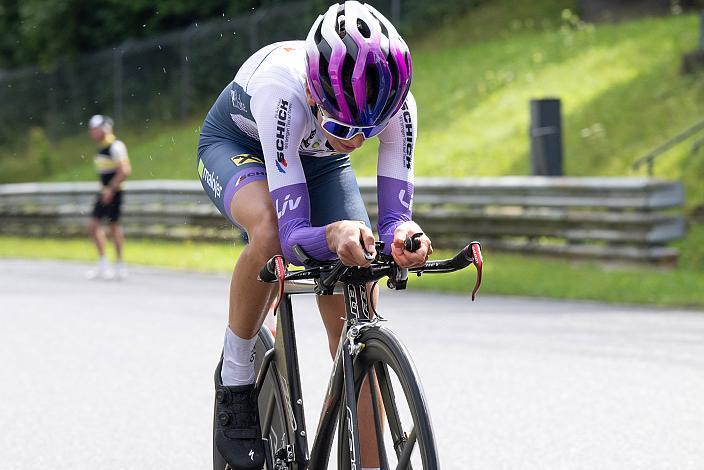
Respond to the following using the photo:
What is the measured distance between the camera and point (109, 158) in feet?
59.1

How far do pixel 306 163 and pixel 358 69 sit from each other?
952mm

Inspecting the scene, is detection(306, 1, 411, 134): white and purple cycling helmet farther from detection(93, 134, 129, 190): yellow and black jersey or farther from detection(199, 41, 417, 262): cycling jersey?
detection(93, 134, 129, 190): yellow and black jersey

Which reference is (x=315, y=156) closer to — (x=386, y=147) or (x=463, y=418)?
(x=386, y=147)

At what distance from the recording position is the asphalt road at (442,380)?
674 cm

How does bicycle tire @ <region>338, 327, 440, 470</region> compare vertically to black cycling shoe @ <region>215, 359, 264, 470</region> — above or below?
above

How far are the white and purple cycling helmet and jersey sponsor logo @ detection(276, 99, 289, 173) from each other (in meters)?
0.32

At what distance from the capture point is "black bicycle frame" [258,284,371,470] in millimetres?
4199

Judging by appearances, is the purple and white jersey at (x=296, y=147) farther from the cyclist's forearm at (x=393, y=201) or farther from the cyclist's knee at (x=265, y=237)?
the cyclist's knee at (x=265, y=237)

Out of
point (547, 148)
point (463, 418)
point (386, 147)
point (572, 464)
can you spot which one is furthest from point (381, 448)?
point (547, 148)

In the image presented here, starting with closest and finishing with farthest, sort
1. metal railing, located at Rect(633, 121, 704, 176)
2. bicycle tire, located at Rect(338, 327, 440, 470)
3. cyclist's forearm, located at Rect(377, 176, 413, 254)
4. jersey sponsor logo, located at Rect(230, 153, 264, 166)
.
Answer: bicycle tire, located at Rect(338, 327, 440, 470) → cyclist's forearm, located at Rect(377, 176, 413, 254) → jersey sponsor logo, located at Rect(230, 153, 264, 166) → metal railing, located at Rect(633, 121, 704, 176)

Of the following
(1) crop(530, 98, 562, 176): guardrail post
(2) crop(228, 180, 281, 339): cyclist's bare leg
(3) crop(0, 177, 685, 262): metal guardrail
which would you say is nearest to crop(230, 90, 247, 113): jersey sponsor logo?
(2) crop(228, 180, 281, 339): cyclist's bare leg

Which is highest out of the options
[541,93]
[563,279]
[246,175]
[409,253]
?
[541,93]

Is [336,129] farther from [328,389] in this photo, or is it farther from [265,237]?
[328,389]

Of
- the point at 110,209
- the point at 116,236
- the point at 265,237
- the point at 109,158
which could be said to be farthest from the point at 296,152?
the point at 109,158
